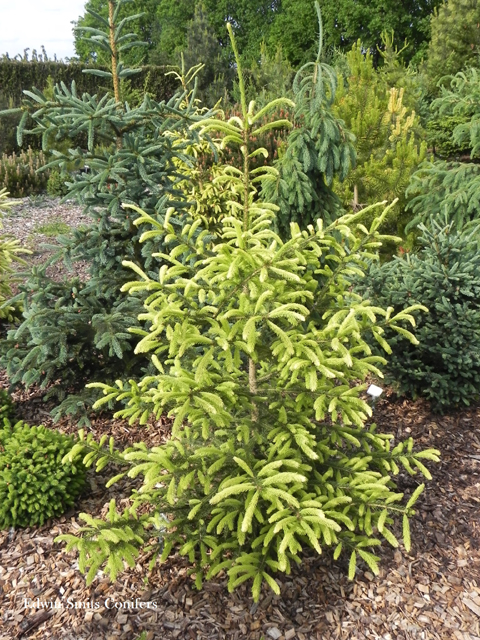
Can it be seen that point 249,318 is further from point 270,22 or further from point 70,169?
point 270,22

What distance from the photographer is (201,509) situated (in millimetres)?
2693

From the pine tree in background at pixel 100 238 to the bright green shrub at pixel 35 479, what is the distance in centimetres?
65

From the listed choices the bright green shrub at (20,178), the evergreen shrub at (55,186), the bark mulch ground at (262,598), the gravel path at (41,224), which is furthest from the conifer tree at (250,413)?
the bright green shrub at (20,178)

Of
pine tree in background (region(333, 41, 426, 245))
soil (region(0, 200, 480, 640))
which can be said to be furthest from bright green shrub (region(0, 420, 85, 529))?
pine tree in background (region(333, 41, 426, 245))

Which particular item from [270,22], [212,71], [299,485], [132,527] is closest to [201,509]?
[132,527]

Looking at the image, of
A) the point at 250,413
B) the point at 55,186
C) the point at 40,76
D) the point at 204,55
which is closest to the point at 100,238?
the point at 250,413

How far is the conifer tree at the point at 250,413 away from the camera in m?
2.20

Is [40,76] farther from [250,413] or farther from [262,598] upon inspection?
[262,598]

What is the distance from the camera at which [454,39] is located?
15.6 meters

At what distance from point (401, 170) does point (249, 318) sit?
5.13 metres

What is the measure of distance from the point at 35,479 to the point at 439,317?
3216mm

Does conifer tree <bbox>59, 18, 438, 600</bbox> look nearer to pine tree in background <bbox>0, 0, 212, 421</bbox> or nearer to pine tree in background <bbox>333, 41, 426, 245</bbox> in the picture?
pine tree in background <bbox>0, 0, 212, 421</bbox>

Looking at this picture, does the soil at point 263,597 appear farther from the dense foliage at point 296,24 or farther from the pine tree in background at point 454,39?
the dense foliage at point 296,24

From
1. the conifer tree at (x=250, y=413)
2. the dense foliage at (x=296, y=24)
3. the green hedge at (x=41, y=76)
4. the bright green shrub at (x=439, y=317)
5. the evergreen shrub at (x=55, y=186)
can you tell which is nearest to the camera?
the conifer tree at (x=250, y=413)
